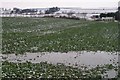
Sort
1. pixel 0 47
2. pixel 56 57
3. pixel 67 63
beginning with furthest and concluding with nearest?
pixel 0 47 < pixel 56 57 < pixel 67 63

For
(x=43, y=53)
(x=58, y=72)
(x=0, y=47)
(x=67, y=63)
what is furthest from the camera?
(x=0, y=47)

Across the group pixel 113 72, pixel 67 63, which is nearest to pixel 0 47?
pixel 67 63

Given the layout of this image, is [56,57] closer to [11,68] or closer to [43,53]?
[43,53]

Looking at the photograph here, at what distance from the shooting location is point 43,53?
77.8ft

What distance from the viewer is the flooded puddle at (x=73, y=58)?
2020 cm

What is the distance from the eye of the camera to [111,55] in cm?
2322

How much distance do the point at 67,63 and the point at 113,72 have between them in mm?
3695

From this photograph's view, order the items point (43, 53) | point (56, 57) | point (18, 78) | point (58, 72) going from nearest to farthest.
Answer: point (18, 78) → point (58, 72) → point (56, 57) → point (43, 53)

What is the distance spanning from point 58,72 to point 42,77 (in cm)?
137

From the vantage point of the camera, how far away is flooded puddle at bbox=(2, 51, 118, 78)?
20.2 meters

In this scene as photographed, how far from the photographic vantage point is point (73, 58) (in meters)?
21.9

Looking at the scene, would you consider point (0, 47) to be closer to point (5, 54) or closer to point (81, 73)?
point (5, 54)

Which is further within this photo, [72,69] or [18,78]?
[72,69]

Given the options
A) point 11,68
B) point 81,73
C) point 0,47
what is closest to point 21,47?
point 0,47
